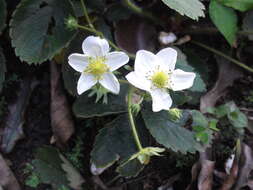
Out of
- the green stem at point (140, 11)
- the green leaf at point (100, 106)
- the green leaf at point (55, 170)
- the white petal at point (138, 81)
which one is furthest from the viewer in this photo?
the green stem at point (140, 11)

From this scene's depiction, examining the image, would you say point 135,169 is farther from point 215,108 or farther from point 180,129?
point 215,108

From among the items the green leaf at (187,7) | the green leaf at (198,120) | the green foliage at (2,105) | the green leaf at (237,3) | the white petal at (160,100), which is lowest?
the green foliage at (2,105)

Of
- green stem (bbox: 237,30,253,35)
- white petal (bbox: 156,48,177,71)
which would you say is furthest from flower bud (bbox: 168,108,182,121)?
Result: green stem (bbox: 237,30,253,35)

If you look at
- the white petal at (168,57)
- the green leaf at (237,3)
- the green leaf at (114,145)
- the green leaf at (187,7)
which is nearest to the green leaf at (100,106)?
the green leaf at (114,145)

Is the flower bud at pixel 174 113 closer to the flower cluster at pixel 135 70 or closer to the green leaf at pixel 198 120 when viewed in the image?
the flower cluster at pixel 135 70

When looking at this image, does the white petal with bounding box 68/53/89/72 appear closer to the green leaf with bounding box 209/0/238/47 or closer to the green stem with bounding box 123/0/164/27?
the green stem with bounding box 123/0/164/27

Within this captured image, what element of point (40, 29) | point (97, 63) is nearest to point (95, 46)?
point (97, 63)
